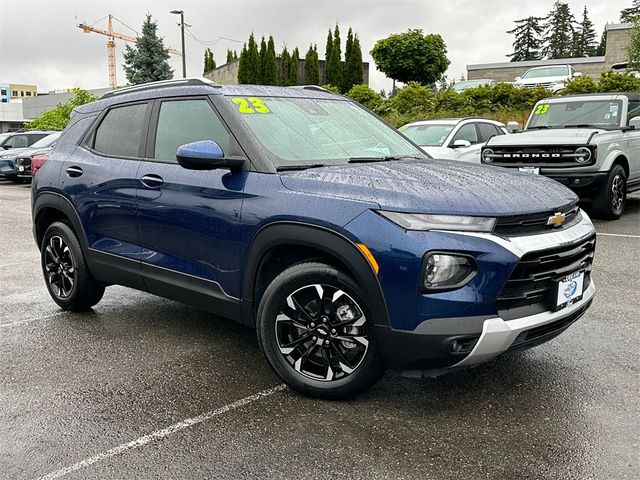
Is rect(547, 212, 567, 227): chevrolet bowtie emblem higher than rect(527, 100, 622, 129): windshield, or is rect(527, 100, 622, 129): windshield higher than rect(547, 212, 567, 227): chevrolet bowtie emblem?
rect(527, 100, 622, 129): windshield

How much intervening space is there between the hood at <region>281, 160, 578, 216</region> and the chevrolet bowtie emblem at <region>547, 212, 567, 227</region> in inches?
1.8

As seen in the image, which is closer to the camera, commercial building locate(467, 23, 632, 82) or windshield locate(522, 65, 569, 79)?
windshield locate(522, 65, 569, 79)

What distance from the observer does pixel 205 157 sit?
3.59 m

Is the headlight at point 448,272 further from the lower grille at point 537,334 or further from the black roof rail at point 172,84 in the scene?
the black roof rail at point 172,84

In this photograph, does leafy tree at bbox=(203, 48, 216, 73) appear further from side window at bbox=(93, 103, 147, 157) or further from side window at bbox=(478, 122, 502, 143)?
side window at bbox=(93, 103, 147, 157)

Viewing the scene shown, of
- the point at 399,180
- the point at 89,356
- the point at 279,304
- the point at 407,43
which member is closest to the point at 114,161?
the point at 89,356

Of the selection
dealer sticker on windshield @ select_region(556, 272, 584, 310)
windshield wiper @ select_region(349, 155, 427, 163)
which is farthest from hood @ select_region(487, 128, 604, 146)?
dealer sticker on windshield @ select_region(556, 272, 584, 310)

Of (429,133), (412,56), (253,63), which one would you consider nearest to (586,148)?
(429,133)

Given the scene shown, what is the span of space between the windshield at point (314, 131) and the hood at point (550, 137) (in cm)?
505

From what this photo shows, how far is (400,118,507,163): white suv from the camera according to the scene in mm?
11148

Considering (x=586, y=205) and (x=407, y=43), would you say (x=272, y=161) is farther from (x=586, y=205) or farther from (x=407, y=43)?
(x=407, y=43)

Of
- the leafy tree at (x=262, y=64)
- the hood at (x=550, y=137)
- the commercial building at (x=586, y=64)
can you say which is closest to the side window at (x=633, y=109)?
the hood at (x=550, y=137)

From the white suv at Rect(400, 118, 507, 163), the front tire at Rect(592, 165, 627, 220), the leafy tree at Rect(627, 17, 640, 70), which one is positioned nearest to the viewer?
the front tire at Rect(592, 165, 627, 220)

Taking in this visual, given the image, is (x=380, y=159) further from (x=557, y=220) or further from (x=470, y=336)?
(x=470, y=336)
